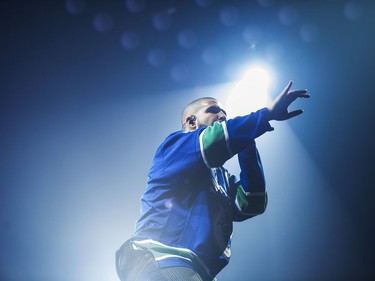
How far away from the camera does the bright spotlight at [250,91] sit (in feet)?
11.2

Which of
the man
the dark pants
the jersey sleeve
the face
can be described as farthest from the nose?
the dark pants

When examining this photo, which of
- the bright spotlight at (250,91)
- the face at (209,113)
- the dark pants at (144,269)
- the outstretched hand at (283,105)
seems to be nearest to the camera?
the dark pants at (144,269)

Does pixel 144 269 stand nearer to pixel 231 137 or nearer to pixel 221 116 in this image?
pixel 231 137

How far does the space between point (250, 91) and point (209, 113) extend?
1.94m

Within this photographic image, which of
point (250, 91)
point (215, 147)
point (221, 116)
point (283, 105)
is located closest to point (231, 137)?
point (215, 147)

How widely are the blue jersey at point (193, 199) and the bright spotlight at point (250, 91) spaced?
2105mm

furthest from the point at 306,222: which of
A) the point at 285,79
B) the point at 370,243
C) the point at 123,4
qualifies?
the point at 123,4

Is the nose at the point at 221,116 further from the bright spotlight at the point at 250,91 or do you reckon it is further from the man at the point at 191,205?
the bright spotlight at the point at 250,91

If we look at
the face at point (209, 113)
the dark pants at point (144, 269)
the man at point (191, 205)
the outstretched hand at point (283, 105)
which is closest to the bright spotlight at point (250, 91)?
the face at point (209, 113)

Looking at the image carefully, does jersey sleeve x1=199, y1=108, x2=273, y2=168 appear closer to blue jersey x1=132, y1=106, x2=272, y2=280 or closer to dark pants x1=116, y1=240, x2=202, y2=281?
blue jersey x1=132, y1=106, x2=272, y2=280

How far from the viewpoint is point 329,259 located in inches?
162

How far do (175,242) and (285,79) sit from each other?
2947 mm

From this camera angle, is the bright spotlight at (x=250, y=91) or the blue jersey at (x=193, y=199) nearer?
the blue jersey at (x=193, y=199)

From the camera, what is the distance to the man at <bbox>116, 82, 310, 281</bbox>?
110cm
